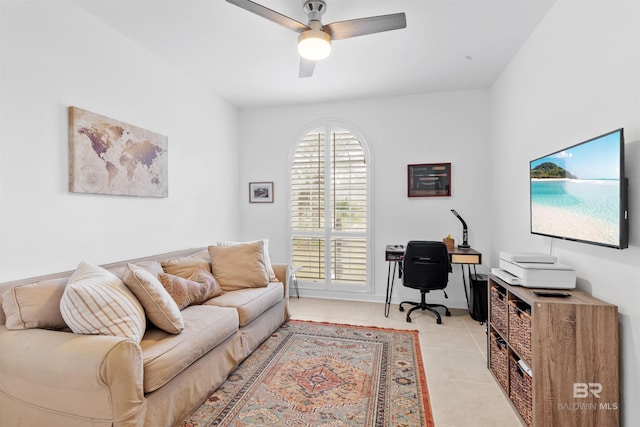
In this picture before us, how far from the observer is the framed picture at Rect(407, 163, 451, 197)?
4025 mm

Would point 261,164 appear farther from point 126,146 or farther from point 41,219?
point 41,219

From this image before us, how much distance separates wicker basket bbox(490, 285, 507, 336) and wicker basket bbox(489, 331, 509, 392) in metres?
0.10

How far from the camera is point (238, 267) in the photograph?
10.1 ft

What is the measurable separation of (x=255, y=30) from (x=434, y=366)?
10.0 feet

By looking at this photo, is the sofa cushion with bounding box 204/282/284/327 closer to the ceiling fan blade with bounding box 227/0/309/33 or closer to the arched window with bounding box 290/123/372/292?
the arched window with bounding box 290/123/372/292

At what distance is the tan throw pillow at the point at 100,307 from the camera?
160cm

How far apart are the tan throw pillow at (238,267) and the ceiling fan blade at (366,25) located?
2059 millimetres

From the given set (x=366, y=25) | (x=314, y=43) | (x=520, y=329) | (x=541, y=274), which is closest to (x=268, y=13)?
(x=314, y=43)

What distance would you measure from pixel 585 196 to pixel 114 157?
3.27 m

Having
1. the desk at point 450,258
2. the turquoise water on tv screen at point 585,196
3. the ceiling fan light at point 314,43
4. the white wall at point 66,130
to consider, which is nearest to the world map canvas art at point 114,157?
the white wall at point 66,130

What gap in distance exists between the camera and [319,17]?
2287 mm

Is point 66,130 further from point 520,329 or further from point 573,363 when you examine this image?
point 573,363

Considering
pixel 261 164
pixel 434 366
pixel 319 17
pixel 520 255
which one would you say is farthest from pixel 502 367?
pixel 261 164

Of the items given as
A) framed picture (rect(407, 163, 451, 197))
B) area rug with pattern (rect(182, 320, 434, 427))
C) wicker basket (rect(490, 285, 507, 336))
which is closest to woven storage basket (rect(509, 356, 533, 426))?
wicker basket (rect(490, 285, 507, 336))
